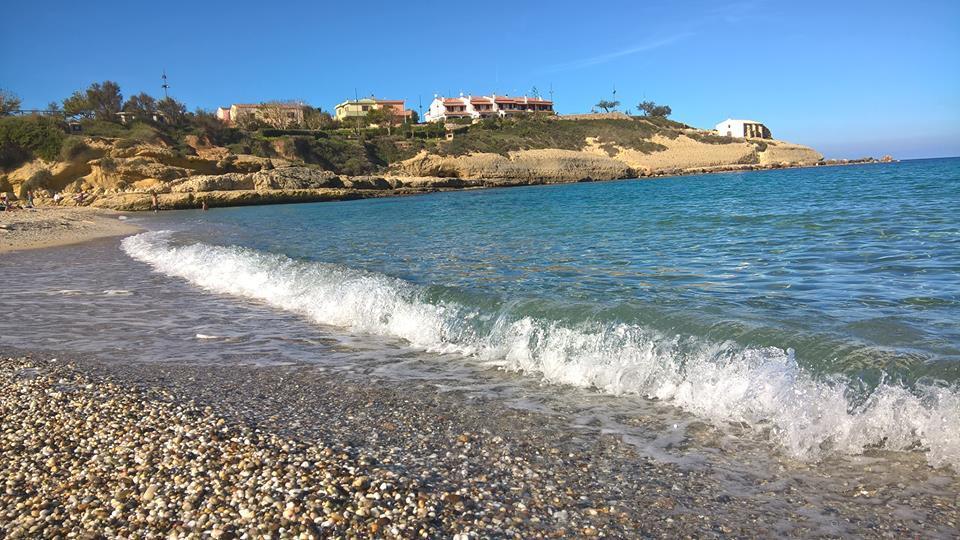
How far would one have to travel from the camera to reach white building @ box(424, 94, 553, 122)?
115500 mm

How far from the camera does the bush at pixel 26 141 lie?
47344mm

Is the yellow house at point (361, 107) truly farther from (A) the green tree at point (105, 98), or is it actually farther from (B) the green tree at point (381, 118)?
(A) the green tree at point (105, 98)

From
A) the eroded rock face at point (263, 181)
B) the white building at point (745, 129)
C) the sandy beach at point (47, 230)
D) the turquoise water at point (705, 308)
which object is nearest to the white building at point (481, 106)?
the white building at point (745, 129)

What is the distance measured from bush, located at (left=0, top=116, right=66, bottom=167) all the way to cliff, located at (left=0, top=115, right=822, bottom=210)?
3.26 feet

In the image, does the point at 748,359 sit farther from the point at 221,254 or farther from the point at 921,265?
the point at 221,254

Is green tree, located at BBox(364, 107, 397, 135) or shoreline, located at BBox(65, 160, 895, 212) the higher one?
green tree, located at BBox(364, 107, 397, 135)

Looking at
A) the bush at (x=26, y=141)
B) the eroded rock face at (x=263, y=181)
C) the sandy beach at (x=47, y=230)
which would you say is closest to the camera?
the sandy beach at (x=47, y=230)

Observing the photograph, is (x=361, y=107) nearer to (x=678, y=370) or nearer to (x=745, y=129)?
(x=745, y=129)

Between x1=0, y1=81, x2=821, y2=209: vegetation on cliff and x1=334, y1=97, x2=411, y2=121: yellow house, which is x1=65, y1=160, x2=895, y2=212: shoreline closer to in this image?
x1=0, y1=81, x2=821, y2=209: vegetation on cliff

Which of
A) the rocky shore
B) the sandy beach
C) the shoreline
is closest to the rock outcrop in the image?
the shoreline

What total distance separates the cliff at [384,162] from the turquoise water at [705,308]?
117 ft

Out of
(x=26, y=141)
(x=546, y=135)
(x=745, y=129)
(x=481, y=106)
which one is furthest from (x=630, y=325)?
(x=745, y=129)

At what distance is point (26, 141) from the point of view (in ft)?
156

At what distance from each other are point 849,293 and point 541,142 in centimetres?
8135
